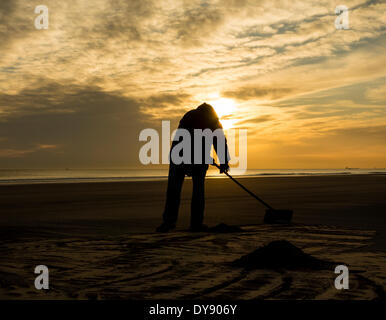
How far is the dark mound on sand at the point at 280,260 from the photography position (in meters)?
4.95

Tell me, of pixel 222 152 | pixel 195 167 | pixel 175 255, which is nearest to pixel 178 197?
pixel 195 167

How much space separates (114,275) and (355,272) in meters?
2.55

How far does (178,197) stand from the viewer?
28.0ft

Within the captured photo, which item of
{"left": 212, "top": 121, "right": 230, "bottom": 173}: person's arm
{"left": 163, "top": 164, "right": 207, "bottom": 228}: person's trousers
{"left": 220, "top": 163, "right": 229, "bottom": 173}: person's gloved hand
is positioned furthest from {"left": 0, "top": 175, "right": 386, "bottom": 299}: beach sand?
{"left": 212, "top": 121, "right": 230, "bottom": 173}: person's arm

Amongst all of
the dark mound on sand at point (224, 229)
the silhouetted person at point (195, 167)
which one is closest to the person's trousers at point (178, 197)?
the silhouetted person at point (195, 167)

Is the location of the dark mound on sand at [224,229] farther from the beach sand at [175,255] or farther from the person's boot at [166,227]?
the person's boot at [166,227]

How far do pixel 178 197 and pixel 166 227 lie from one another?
28.8 inches

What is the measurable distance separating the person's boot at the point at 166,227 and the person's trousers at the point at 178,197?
0.28ft

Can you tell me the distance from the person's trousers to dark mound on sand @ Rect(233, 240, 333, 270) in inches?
123

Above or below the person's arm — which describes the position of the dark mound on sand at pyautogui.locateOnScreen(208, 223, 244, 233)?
below

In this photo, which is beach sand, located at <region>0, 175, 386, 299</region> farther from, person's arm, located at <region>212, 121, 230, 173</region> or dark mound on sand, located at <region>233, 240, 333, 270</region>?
person's arm, located at <region>212, 121, 230, 173</region>

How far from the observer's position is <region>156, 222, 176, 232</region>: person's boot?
26.2ft
